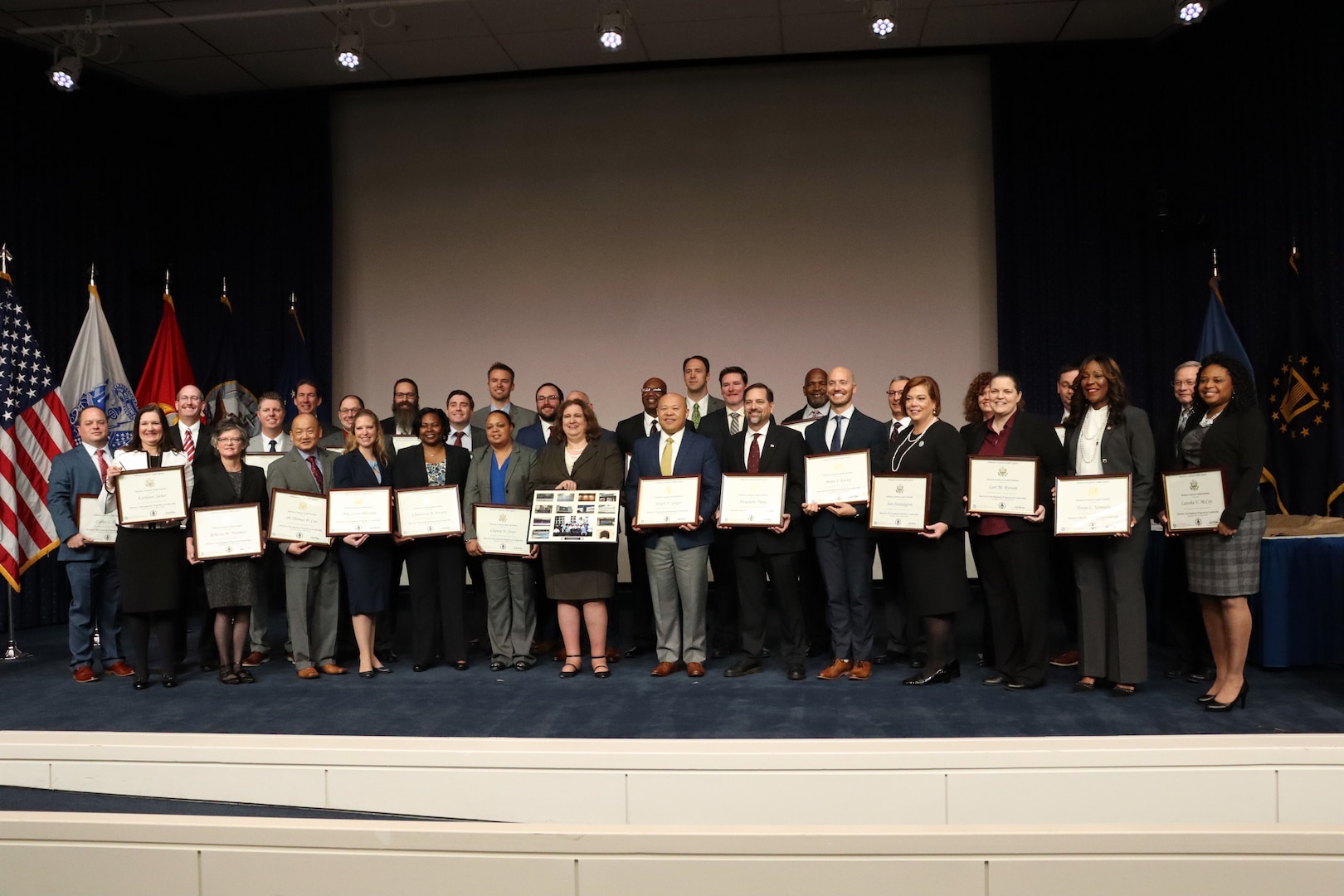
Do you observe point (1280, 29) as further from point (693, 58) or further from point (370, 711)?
point (370, 711)

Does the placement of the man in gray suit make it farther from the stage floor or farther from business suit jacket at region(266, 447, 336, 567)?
the stage floor

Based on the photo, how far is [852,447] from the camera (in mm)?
5152

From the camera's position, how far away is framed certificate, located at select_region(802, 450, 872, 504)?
16.0ft

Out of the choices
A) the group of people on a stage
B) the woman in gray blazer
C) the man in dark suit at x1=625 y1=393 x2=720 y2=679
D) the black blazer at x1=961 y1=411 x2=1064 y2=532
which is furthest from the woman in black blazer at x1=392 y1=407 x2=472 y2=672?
the black blazer at x1=961 y1=411 x2=1064 y2=532

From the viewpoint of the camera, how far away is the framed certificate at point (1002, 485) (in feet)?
15.0

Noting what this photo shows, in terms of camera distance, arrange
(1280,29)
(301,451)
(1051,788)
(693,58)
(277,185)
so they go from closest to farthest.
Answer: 1. (1051,788)
2. (301,451)
3. (1280,29)
4. (693,58)
5. (277,185)

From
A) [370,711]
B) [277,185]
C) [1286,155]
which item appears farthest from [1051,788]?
[277,185]

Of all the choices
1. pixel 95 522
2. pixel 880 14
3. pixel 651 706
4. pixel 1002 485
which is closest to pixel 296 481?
pixel 95 522

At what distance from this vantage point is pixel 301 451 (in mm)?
5395

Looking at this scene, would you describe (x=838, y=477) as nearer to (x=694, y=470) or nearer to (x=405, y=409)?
(x=694, y=470)

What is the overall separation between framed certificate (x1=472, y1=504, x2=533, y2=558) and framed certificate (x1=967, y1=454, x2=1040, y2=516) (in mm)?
2298

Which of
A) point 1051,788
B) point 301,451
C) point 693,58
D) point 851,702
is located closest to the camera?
Answer: point 1051,788

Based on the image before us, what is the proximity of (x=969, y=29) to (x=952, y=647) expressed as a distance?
16.8 ft

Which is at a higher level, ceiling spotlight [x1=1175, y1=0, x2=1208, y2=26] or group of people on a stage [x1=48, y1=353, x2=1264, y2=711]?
ceiling spotlight [x1=1175, y1=0, x2=1208, y2=26]
